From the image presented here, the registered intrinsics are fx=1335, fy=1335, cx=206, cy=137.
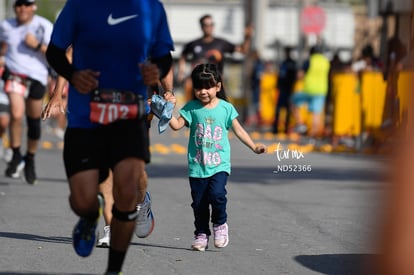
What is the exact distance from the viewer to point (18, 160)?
49.1ft

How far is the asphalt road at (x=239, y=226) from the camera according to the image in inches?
336

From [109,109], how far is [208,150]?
7.57 ft

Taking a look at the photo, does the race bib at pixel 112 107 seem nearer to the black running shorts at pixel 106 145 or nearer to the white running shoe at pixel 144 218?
the black running shorts at pixel 106 145

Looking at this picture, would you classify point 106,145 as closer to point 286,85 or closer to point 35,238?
point 35,238

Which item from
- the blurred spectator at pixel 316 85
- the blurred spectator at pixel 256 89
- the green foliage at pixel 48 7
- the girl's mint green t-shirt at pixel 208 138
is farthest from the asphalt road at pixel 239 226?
the green foliage at pixel 48 7

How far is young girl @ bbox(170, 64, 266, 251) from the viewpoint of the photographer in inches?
373

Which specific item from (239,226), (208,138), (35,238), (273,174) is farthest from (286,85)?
(208,138)

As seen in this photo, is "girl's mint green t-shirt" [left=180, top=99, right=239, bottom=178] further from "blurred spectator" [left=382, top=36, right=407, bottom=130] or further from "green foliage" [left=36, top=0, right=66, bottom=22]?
"green foliage" [left=36, top=0, right=66, bottom=22]

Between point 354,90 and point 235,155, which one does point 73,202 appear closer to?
point 235,155

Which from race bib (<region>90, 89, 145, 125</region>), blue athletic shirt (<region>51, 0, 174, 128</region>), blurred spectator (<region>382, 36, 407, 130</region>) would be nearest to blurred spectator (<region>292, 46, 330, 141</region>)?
blurred spectator (<region>382, 36, 407, 130</region>)

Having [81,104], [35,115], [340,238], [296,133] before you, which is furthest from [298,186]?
[296,133]

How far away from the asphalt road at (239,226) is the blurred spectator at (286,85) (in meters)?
10.3

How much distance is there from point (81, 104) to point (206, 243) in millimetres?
2339

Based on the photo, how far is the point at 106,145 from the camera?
24.2ft
